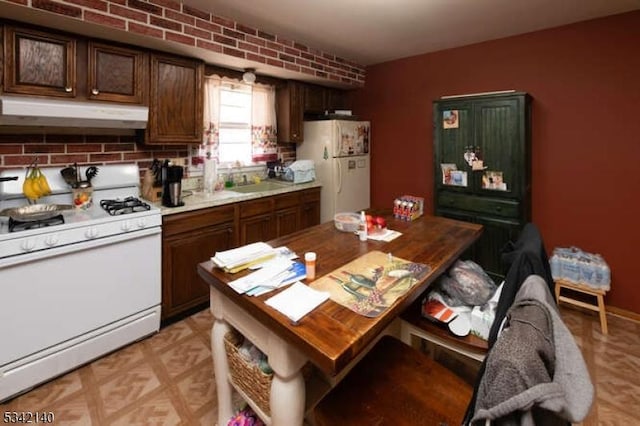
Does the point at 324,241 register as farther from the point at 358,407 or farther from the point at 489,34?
the point at 489,34

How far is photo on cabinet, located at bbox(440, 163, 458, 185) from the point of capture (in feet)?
10.5

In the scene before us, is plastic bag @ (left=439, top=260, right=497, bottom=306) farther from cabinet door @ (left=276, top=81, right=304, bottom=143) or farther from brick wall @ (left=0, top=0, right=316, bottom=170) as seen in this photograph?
cabinet door @ (left=276, top=81, right=304, bottom=143)

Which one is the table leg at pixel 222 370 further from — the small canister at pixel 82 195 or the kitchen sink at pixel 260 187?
the kitchen sink at pixel 260 187

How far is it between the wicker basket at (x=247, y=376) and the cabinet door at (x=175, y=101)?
185 centimetres

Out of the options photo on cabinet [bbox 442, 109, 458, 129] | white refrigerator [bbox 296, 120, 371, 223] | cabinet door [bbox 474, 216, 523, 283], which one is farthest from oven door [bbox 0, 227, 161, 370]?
cabinet door [bbox 474, 216, 523, 283]

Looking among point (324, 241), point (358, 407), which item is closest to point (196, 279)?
point (324, 241)

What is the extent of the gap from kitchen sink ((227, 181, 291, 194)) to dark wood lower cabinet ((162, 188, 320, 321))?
0.15 meters

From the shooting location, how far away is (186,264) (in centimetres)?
262

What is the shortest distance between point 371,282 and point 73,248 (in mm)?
1797

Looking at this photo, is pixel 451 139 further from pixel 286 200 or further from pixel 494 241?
pixel 286 200

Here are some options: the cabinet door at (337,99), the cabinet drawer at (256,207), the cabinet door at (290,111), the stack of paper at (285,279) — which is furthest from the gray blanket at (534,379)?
the cabinet door at (337,99)

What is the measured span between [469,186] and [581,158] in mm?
914

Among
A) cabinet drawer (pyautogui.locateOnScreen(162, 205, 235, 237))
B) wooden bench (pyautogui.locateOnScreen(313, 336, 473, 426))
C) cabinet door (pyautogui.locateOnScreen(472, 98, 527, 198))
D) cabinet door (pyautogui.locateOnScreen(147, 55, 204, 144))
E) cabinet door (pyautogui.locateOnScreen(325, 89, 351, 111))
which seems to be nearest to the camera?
wooden bench (pyautogui.locateOnScreen(313, 336, 473, 426))

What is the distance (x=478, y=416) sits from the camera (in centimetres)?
72
